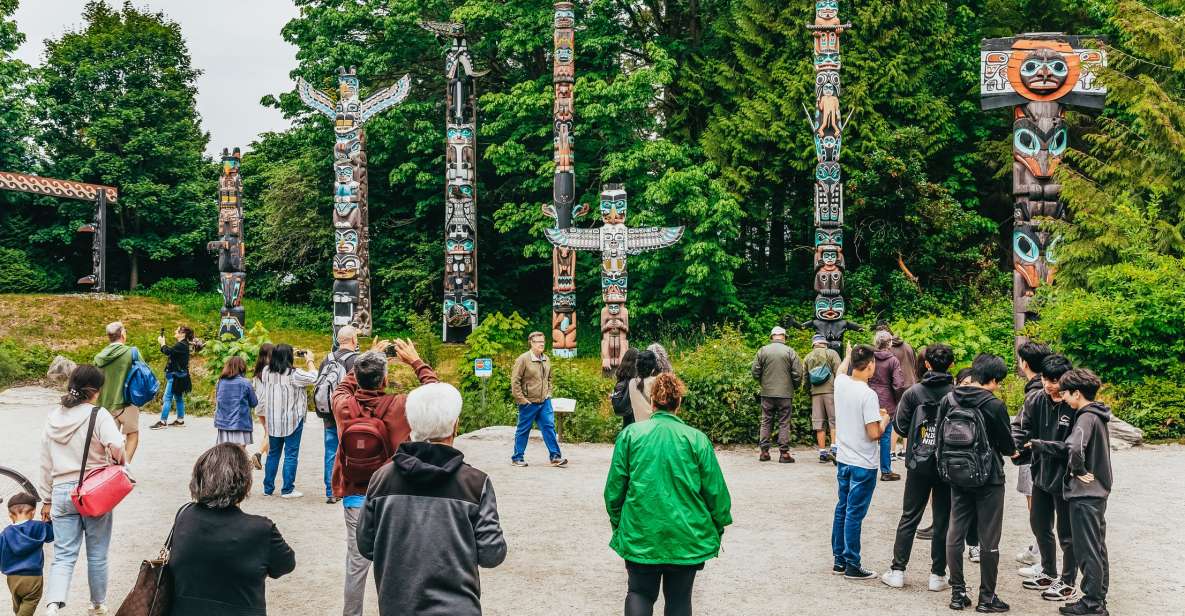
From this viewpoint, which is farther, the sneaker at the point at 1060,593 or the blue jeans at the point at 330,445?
the blue jeans at the point at 330,445

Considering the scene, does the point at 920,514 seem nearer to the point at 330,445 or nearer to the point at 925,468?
the point at 925,468

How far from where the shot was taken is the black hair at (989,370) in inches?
253

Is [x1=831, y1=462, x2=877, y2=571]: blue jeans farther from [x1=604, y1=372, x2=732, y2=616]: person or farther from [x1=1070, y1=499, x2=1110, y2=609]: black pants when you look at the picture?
[x1=604, y1=372, x2=732, y2=616]: person

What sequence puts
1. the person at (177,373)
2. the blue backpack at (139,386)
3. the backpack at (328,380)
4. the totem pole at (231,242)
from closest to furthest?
the backpack at (328,380), the blue backpack at (139,386), the person at (177,373), the totem pole at (231,242)

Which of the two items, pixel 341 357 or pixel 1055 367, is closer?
pixel 1055 367

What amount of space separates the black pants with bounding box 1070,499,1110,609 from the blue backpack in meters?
7.51

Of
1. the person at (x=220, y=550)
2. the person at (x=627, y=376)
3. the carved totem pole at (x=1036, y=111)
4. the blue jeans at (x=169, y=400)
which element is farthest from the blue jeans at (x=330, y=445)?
the carved totem pole at (x=1036, y=111)

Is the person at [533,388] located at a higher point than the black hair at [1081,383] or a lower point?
lower

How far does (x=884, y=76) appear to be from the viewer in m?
22.5

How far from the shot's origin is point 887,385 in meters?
10.2

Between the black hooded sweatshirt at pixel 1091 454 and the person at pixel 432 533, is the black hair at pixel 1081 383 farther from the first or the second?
the person at pixel 432 533

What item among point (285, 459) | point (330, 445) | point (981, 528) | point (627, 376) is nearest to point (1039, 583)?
point (981, 528)

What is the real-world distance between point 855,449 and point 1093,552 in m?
1.56

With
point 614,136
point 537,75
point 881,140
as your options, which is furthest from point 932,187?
point 537,75
